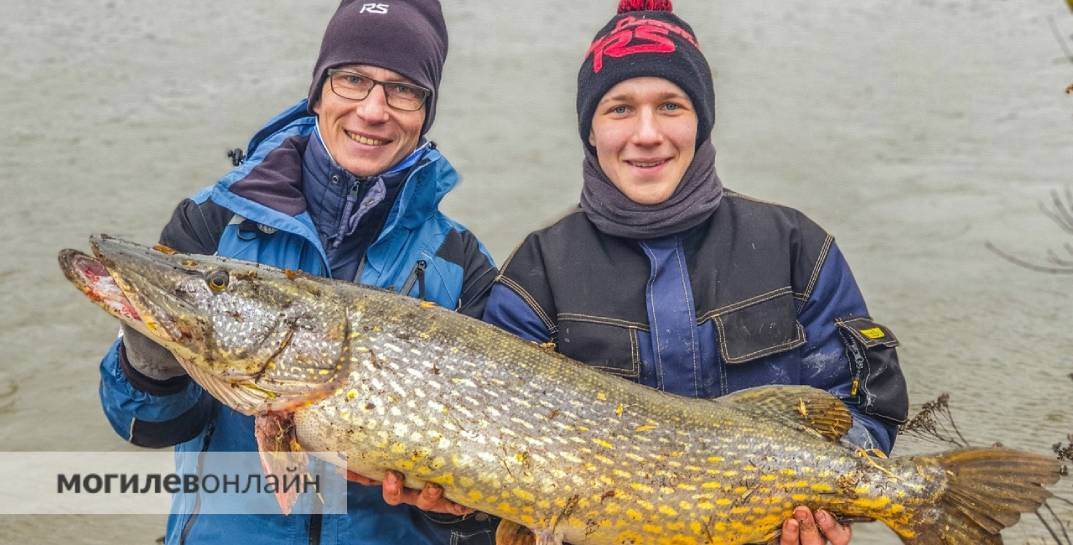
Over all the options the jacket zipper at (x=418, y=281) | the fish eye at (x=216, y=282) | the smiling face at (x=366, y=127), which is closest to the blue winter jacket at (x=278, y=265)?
the jacket zipper at (x=418, y=281)

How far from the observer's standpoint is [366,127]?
12.3 feet

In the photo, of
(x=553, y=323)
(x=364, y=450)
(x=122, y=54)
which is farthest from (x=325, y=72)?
(x=122, y=54)

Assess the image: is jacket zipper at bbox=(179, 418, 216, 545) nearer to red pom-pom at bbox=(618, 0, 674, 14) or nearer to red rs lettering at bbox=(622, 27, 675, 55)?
red rs lettering at bbox=(622, 27, 675, 55)

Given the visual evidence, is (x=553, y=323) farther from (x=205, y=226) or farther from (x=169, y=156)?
(x=169, y=156)

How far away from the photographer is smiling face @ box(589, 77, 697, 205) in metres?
3.62

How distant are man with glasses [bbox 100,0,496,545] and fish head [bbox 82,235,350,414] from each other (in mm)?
273

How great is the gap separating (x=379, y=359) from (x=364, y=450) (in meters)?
0.25

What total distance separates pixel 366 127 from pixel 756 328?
141cm

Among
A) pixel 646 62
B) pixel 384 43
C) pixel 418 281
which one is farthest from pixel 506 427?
pixel 384 43

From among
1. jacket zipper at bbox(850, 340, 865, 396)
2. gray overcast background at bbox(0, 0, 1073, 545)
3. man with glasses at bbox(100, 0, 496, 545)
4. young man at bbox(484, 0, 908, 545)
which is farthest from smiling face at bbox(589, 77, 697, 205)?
gray overcast background at bbox(0, 0, 1073, 545)

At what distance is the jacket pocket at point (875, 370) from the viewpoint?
3490 mm

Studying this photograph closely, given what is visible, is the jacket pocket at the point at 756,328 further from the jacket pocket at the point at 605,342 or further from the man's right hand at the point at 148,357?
the man's right hand at the point at 148,357

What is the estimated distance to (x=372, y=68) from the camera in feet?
12.4

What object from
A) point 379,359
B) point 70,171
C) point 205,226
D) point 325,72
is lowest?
point 70,171
